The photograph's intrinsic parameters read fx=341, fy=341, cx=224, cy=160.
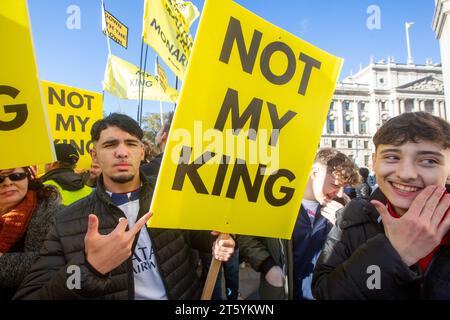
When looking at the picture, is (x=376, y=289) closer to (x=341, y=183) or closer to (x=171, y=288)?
(x=171, y=288)

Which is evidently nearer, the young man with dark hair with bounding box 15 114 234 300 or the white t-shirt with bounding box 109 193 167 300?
the young man with dark hair with bounding box 15 114 234 300

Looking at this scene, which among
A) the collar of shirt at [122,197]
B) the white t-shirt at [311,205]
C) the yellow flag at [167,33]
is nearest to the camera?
the collar of shirt at [122,197]

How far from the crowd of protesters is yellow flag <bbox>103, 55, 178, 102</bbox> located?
572 cm

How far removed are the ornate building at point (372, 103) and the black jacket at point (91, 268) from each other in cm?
6306

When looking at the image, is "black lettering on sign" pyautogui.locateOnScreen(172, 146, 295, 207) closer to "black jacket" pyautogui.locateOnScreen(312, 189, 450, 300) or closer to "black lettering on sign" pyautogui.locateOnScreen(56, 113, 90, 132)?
"black jacket" pyautogui.locateOnScreen(312, 189, 450, 300)

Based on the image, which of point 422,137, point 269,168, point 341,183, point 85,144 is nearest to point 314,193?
point 341,183

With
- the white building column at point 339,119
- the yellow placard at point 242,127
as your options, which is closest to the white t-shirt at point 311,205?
the yellow placard at point 242,127

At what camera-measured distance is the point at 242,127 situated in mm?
1671

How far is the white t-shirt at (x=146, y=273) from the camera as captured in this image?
1.69m

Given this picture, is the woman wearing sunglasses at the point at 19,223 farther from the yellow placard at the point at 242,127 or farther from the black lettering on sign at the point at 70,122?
the black lettering on sign at the point at 70,122

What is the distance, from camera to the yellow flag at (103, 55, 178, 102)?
303 inches

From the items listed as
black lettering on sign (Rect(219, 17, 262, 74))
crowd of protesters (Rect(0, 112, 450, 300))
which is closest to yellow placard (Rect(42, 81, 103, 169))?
crowd of protesters (Rect(0, 112, 450, 300))

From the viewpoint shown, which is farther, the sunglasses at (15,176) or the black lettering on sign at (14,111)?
the sunglasses at (15,176)

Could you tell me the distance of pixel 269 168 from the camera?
5.63 ft
